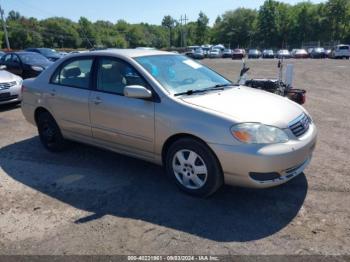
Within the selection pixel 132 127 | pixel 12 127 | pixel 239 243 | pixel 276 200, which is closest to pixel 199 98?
pixel 132 127

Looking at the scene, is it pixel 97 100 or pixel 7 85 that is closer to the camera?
pixel 97 100

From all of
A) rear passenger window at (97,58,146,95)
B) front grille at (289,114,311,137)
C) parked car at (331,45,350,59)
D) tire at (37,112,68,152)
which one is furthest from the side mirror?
parked car at (331,45,350,59)

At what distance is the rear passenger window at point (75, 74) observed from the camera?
4.95 metres

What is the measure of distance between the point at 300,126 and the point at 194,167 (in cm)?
128

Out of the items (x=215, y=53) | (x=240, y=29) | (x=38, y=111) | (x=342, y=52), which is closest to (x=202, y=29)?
(x=240, y=29)

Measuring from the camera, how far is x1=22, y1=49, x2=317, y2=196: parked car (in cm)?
358

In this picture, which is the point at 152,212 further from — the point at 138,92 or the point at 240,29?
the point at 240,29

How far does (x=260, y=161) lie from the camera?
11.4ft

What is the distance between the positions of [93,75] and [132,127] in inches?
42.5

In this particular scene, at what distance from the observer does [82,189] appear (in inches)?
171

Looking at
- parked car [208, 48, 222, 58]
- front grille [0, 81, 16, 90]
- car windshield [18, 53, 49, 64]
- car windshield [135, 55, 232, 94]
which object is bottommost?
parked car [208, 48, 222, 58]

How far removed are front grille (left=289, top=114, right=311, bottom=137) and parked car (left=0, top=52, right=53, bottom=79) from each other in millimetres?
11084

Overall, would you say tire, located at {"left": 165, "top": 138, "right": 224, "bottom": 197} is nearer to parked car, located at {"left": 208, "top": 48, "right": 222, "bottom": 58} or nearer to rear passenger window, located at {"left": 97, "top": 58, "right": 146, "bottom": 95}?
rear passenger window, located at {"left": 97, "top": 58, "right": 146, "bottom": 95}

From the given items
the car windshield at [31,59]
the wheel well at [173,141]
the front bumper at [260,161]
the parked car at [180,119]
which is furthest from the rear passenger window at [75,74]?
the car windshield at [31,59]
